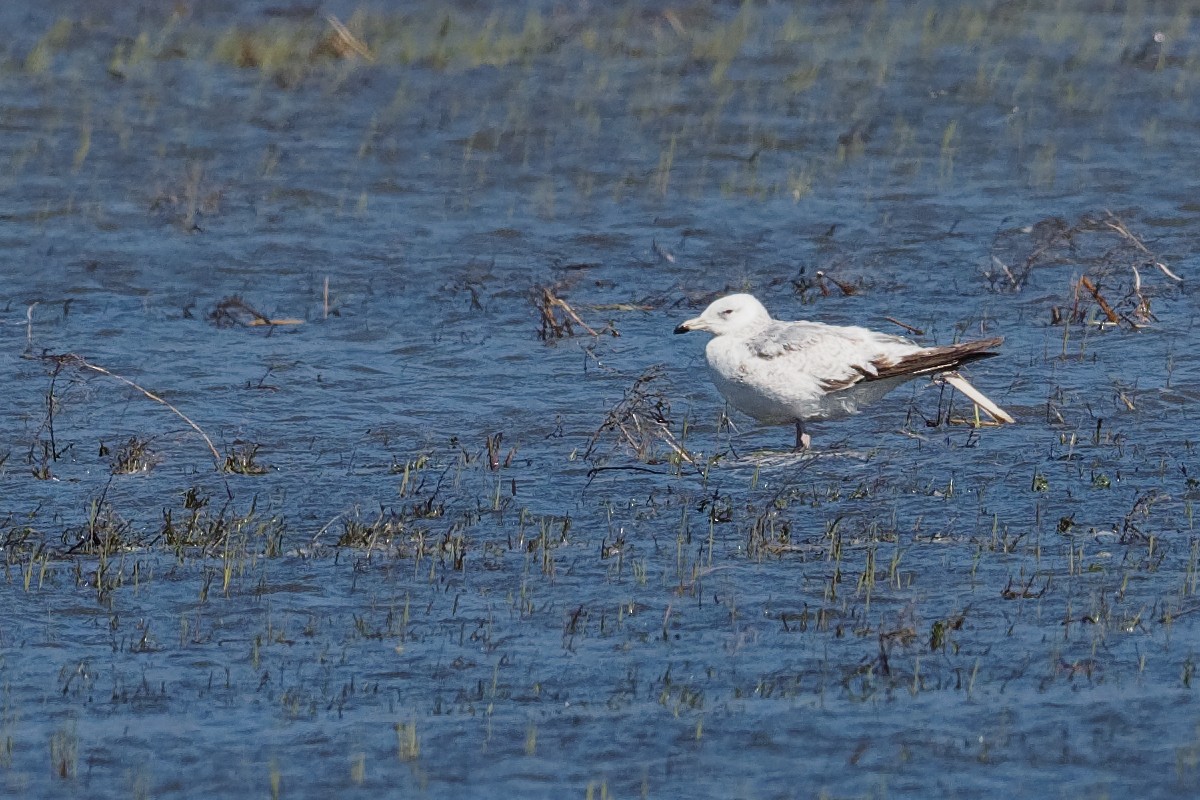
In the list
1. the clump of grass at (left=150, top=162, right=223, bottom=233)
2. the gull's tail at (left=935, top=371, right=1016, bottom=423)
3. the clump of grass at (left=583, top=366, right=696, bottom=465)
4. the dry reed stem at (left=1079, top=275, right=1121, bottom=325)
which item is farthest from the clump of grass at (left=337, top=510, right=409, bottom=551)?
the clump of grass at (left=150, top=162, right=223, bottom=233)

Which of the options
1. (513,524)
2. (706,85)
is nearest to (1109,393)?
(513,524)

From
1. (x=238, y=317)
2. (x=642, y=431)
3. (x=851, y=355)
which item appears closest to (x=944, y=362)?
(x=851, y=355)

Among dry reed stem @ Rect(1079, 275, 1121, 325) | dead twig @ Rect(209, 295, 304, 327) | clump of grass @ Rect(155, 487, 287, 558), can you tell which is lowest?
clump of grass @ Rect(155, 487, 287, 558)

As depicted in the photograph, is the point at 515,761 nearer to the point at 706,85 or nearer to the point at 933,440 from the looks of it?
the point at 933,440

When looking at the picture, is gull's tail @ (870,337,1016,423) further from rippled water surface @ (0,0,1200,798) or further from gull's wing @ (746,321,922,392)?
rippled water surface @ (0,0,1200,798)

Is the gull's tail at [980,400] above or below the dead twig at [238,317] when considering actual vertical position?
below

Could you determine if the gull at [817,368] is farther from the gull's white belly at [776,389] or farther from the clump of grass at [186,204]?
the clump of grass at [186,204]

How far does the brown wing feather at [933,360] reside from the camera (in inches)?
403

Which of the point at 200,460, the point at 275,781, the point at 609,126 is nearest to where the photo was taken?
the point at 275,781

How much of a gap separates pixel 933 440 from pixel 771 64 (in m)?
11.5

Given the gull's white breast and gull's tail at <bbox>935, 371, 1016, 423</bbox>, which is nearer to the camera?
the gull's white breast

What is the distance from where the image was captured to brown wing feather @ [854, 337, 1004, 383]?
1023 cm

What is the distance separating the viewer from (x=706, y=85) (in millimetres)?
20141

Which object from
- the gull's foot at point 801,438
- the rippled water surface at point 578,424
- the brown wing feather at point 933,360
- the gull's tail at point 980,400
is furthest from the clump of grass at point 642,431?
the gull's tail at point 980,400
